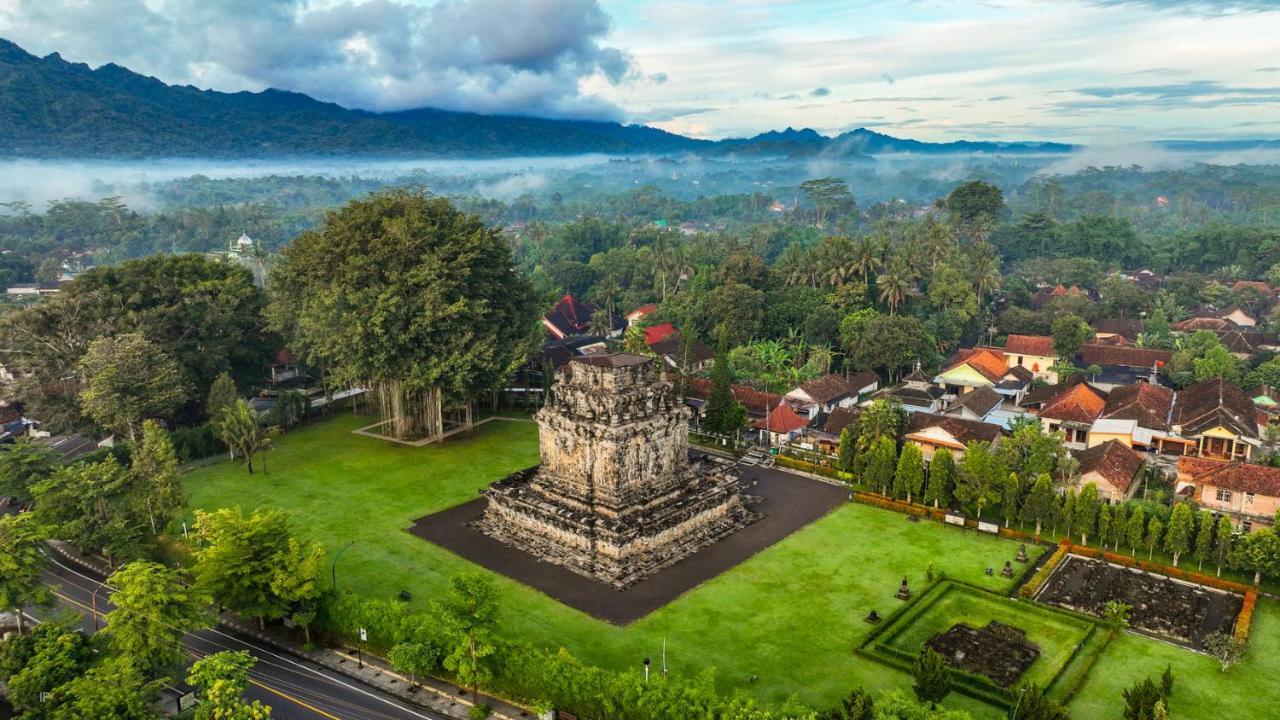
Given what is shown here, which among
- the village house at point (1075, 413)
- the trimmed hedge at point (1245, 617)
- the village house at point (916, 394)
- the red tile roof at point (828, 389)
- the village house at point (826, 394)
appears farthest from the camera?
the red tile roof at point (828, 389)

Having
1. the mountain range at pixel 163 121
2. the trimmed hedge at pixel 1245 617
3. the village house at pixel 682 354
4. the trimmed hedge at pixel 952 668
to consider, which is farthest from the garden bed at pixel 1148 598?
the mountain range at pixel 163 121

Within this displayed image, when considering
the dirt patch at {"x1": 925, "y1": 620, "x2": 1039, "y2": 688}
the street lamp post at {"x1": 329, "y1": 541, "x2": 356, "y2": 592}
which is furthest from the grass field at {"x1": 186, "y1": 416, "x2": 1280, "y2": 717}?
the dirt patch at {"x1": 925, "y1": 620, "x2": 1039, "y2": 688}

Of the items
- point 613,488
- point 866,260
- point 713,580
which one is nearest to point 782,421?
point 613,488

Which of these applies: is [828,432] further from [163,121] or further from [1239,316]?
[163,121]

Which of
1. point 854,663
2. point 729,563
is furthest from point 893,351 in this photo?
point 854,663

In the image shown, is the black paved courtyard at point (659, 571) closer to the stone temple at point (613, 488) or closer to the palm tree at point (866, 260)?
the stone temple at point (613, 488)
